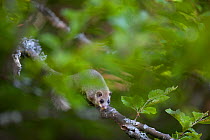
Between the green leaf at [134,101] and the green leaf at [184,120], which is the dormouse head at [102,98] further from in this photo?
the green leaf at [184,120]

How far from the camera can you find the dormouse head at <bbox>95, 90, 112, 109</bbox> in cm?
88

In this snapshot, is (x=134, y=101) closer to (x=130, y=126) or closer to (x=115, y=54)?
(x=130, y=126)

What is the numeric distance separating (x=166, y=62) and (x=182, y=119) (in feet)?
0.54

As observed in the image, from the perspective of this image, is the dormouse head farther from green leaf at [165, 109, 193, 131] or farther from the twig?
green leaf at [165, 109, 193, 131]

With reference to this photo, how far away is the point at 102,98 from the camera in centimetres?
89

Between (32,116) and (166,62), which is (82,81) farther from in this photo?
(32,116)

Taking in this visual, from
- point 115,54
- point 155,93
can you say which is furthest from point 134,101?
point 115,54

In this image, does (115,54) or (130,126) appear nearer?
(115,54)

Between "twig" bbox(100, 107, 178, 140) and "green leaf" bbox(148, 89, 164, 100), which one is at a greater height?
"green leaf" bbox(148, 89, 164, 100)

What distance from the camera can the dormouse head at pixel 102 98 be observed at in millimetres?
880

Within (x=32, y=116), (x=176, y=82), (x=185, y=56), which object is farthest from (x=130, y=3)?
(x=32, y=116)

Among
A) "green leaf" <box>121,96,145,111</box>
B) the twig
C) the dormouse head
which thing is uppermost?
"green leaf" <box>121,96,145,111</box>

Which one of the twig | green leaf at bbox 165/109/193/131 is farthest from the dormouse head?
green leaf at bbox 165/109/193/131

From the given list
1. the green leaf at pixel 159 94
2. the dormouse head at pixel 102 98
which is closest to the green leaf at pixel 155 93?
the green leaf at pixel 159 94
